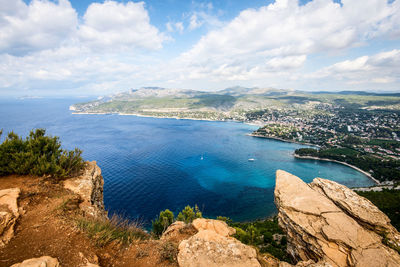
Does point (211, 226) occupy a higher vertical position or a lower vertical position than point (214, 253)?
lower

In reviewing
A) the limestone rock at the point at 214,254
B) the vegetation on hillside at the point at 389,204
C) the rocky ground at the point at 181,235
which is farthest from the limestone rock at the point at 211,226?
the vegetation on hillside at the point at 389,204

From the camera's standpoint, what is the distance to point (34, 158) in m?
8.46

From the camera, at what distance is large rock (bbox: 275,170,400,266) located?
7.64 metres

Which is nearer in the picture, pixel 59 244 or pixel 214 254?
pixel 59 244

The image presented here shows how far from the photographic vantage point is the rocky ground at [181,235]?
201 inches

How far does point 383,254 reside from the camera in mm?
7484

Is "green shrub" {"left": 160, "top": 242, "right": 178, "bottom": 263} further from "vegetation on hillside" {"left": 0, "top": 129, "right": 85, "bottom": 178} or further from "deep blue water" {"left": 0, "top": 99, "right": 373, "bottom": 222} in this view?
"deep blue water" {"left": 0, "top": 99, "right": 373, "bottom": 222}

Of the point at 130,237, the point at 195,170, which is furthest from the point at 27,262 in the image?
the point at 195,170

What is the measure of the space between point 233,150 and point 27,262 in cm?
7620

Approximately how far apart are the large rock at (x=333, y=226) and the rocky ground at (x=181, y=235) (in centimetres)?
3

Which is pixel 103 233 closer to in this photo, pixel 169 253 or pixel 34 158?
pixel 169 253

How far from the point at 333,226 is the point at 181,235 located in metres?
8.01

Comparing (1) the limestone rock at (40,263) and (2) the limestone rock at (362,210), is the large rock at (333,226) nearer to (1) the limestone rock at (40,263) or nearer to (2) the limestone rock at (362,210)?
(2) the limestone rock at (362,210)

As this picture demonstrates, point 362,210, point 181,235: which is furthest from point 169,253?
point 362,210
